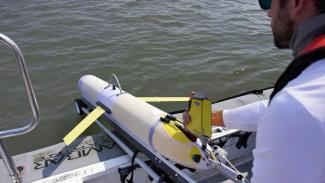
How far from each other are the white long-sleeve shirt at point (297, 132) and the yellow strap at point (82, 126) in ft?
9.01

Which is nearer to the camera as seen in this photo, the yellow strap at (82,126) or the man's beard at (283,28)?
the man's beard at (283,28)

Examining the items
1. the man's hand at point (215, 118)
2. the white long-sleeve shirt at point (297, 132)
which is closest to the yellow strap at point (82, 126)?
the man's hand at point (215, 118)

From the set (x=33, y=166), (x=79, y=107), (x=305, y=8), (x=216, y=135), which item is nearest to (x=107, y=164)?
(x=33, y=166)

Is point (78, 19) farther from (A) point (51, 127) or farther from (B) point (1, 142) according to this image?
(B) point (1, 142)

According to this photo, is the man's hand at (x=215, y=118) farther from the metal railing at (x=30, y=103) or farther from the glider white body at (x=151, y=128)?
the metal railing at (x=30, y=103)

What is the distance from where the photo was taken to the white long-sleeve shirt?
97 cm

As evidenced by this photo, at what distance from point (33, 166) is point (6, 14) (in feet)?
20.8

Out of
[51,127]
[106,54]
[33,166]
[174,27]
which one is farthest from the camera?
[174,27]

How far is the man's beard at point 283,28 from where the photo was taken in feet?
3.99

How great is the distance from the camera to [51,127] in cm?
511

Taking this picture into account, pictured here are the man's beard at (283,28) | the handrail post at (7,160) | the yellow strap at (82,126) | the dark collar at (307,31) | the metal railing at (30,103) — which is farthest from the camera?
the yellow strap at (82,126)

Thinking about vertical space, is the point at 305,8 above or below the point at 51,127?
above

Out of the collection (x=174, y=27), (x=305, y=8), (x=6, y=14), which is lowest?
(x=174, y=27)

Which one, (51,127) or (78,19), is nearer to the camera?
(51,127)
